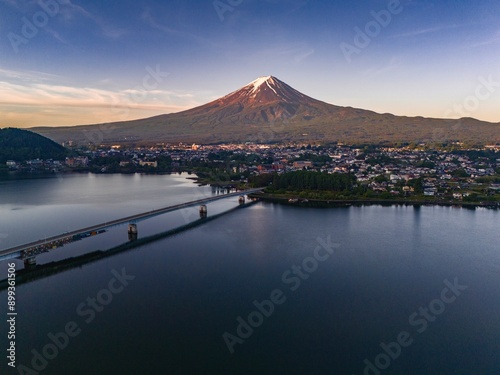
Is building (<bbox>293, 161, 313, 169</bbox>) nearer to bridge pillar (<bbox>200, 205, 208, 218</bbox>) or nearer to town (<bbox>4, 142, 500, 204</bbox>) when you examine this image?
town (<bbox>4, 142, 500, 204</bbox>)

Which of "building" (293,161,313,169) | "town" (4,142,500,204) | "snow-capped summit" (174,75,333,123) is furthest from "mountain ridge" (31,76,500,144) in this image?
"building" (293,161,313,169)

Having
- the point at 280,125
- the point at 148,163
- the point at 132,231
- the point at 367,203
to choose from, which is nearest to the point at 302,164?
the point at 367,203

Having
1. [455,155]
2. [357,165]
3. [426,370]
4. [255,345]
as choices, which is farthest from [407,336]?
[455,155]

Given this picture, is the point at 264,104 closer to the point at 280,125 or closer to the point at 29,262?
the point at 280,125

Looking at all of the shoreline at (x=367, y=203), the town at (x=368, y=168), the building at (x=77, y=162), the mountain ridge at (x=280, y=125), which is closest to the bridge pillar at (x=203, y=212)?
the shoreline at (x=367, y=203)

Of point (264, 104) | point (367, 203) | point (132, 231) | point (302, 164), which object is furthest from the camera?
point (264, 104)

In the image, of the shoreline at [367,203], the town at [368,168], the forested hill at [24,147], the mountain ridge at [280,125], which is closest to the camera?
the shoreline at [367,203]

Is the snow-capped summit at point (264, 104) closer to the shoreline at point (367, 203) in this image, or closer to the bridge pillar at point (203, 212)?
the shoreline at point (367, 203)

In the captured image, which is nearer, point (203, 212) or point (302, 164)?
point (203, 212)
